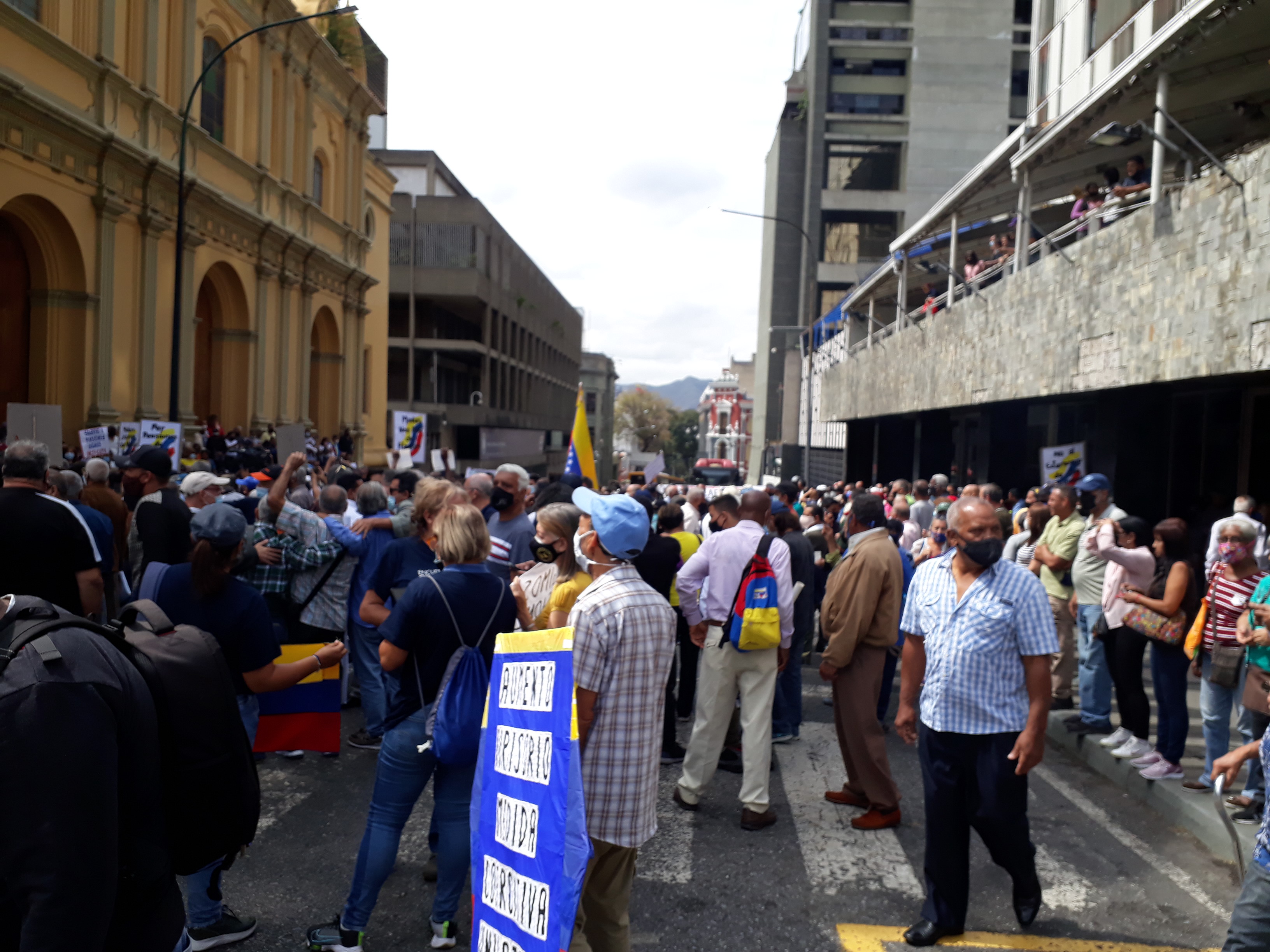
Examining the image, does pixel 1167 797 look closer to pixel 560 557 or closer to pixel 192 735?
pixel 560 557

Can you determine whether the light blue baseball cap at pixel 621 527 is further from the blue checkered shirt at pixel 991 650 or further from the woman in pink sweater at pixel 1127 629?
the woman in pink sweater at pixel 1127 629

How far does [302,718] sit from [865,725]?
3182 millimetres

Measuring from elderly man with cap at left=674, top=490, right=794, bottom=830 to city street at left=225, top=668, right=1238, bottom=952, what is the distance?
208 mm

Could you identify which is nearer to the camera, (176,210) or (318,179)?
(176,210)

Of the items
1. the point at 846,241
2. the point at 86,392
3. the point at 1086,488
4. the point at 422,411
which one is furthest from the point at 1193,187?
the point at 846,241

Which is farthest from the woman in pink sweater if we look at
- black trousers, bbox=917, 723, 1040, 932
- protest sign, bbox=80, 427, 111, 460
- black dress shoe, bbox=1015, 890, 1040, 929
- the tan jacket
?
protest sign, bbox=80, 427, 111, 460

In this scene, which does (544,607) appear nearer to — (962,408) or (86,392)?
(86,392)

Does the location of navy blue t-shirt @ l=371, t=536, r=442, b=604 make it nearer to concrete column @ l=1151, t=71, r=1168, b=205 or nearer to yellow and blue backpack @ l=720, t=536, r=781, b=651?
yellow and blue backpack @ l=720, t=536, r=781, b=651

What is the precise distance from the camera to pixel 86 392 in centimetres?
1819

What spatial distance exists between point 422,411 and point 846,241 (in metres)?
27.6

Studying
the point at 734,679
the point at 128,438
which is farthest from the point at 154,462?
the point at 128,438

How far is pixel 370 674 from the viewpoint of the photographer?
698cm

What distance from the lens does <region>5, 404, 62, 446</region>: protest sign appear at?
1114 cm

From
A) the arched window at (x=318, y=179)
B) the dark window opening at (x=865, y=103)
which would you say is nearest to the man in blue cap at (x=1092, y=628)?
the arched window at (x=318, y=179)
